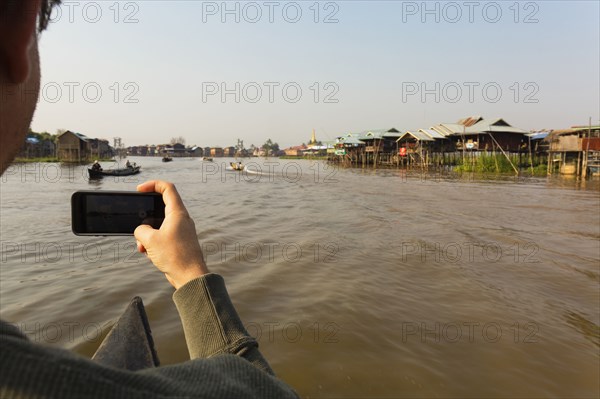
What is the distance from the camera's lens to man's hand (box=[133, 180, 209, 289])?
1293 mm

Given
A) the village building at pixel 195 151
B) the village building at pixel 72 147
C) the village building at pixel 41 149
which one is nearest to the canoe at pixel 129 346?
the village building at pixel 72 147

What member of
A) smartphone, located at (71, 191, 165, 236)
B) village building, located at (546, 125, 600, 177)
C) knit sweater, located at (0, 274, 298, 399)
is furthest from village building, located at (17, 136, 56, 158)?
knit sweater, located at (0, 274, 298, 399)

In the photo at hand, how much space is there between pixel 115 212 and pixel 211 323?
713 millimetres

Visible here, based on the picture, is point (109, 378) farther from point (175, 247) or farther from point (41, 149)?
point (41, 149)

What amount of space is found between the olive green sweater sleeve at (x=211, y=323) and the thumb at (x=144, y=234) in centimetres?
26

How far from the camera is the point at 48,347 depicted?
0.52m

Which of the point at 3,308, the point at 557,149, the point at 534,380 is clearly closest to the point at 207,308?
the point at 534,380

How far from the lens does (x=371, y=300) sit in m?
5.02

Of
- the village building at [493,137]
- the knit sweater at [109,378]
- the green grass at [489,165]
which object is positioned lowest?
the knit sweater at [109,378]

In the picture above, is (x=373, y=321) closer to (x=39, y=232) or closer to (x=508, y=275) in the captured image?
(x=508, y=275)

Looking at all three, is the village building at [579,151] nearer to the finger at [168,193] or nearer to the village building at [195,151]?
the finger at [168,193]

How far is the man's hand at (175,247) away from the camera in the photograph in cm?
129

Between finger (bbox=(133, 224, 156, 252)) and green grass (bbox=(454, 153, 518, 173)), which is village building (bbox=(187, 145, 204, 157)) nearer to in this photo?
green grass (bbox=(454, 153, 518, 173))

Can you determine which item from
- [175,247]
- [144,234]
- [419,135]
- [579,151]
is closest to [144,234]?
[144,234]
